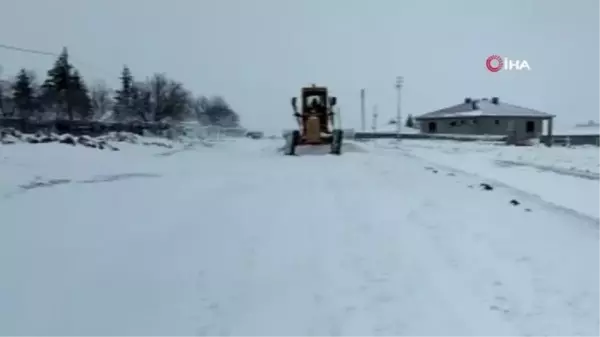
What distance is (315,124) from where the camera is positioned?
93.4ft

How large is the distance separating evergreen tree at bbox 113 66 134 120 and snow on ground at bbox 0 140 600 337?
75.1 metres

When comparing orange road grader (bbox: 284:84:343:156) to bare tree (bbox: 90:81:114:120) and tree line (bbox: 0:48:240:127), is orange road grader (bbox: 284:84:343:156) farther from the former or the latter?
bare tree (bbox: 90:81:114:120)

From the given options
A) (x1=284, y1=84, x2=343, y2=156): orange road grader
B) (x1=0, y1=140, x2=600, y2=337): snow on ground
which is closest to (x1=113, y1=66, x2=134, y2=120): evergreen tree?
(x1=284, y1=84, x2=343, y2=156): orange road grader

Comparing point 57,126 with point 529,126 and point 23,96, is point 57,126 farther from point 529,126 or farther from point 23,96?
point 529,126

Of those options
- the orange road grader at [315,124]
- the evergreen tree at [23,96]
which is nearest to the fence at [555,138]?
the orange road grader at [315,124]

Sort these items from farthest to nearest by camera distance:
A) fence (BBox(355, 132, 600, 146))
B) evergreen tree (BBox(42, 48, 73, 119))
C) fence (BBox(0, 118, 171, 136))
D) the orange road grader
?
evergreen tree (BBox(42, 48, 73, 119)) < fence (BBox(355, 132, 600, 146)) < fence (BBox(0, 118, 171, 136)) < the orange road grader

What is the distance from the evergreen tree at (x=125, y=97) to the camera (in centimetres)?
8431

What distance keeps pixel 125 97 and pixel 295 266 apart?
269ft

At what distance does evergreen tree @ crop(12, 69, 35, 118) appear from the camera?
73375mm

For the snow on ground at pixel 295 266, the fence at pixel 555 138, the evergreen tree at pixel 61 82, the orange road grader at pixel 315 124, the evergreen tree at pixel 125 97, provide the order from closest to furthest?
the snow on ground at pixel 295 266
the orange road grader at pixel 315 124
the fence at pixel 555 138
the evergreen tree at pixel 61 82
the evergreen tree at pixel 125 97

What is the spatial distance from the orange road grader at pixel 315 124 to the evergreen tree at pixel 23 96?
5336 centimetres

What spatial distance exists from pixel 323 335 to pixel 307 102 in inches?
1016

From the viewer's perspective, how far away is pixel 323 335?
15.0ft

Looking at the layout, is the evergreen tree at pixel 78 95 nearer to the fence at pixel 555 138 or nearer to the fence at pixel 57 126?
the fence at pixel 57 126
